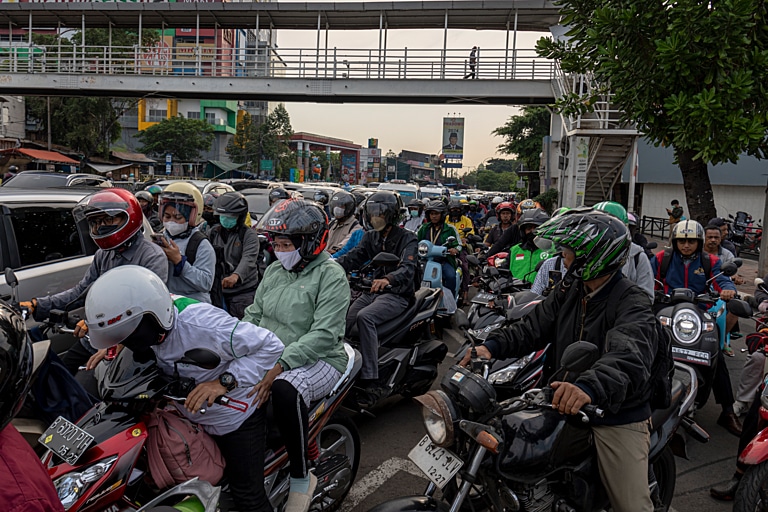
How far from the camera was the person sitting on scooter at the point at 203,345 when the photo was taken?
7.06 feet

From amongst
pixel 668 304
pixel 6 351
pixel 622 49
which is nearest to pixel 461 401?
pixel 6 351

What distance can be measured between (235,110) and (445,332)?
81.1 meters

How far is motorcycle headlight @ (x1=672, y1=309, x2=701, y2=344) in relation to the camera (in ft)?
15.1

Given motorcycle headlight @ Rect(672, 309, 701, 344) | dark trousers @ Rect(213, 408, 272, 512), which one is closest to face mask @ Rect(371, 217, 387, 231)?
motorcycle headlight @ Rect(672, 309, 701, 344)

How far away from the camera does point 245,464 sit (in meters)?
2.64

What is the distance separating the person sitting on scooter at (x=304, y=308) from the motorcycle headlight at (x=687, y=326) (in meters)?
2.88

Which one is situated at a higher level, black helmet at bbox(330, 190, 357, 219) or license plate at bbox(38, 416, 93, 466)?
black helmet at bbox(330, 190, 357, 219)

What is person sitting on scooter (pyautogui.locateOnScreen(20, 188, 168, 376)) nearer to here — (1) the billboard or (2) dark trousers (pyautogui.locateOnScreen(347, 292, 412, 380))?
(2) dark trousers (pyautogui.locateOnScreen(347, 292, 412, 380))

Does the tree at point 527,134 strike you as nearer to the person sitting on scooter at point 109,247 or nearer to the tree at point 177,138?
the tree at point 177,138

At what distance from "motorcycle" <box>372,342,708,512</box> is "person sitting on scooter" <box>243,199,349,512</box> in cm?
85

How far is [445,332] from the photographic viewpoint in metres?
8.31

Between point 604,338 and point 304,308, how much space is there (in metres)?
1.60

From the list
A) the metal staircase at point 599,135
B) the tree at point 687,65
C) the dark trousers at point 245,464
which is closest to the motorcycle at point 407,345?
the dark trousers at point 245,464

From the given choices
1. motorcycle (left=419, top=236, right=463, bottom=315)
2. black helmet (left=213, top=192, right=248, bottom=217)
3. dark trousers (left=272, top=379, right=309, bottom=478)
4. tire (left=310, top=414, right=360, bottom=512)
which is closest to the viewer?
dark trousers (left=272, top=379, right=309, bottom=478)
